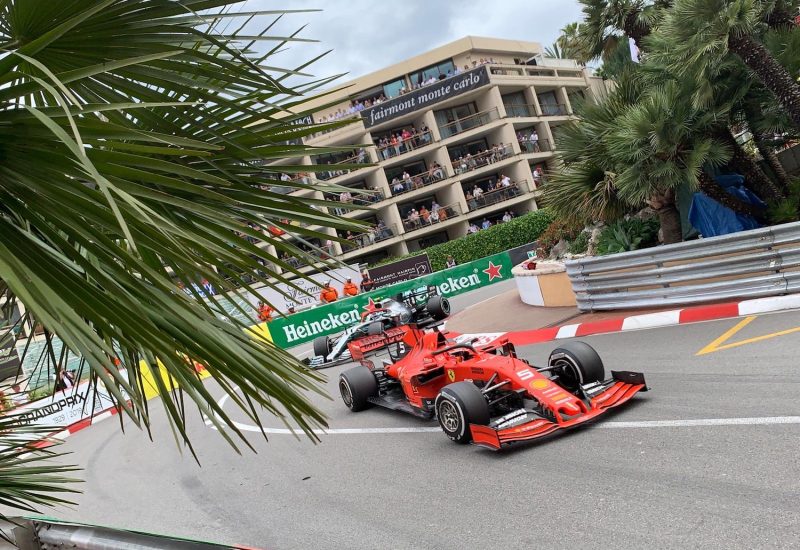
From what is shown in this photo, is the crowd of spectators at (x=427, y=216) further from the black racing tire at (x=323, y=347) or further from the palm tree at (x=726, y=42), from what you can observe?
the palm tree at (x=726, y=42)

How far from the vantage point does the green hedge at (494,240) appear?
3516 cm

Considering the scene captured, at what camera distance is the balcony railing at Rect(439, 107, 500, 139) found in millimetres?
41219

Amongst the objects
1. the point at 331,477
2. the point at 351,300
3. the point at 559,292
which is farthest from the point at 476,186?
the point at 331,477

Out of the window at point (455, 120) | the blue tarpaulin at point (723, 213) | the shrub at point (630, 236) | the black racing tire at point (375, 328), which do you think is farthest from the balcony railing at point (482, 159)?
the blue tarpaulin at point (723, 213)

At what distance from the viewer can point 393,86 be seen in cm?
4469

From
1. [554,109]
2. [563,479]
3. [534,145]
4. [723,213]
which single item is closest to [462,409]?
[563,479]

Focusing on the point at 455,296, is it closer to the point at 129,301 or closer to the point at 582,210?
the point at 582,210

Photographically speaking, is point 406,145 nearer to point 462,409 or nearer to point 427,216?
point 427,216

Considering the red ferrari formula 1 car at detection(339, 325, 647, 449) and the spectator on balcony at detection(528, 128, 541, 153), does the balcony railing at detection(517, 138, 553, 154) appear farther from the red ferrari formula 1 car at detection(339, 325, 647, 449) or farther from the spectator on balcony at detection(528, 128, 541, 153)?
the red ferrari formula 1 car at detection(339, 325, 647, 449)

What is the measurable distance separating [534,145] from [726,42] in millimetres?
31793

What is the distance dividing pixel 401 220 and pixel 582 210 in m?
30.0

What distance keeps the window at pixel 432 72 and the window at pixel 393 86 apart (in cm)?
57

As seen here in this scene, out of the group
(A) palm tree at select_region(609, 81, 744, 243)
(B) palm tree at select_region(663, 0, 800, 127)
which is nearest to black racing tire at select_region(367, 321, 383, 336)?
(A) palm tree at select_region(609, 81, 744, 243)

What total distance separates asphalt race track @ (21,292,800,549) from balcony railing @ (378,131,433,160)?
3239cm
